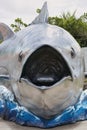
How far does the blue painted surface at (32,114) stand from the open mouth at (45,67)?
56 cm

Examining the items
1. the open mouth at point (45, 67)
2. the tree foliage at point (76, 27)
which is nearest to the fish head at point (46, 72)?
the open mouth at point (45, 67)

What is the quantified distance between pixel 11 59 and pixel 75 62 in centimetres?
101

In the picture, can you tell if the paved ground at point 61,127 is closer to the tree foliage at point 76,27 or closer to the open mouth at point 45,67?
the open mouth at point 45,67

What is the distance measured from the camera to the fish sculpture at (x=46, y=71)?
17.7 ft

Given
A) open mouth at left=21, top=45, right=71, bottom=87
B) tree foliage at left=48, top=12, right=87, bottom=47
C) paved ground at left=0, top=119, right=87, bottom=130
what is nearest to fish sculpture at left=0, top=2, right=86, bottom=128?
open mouth at left=21, top=45, right=71, bottom=87

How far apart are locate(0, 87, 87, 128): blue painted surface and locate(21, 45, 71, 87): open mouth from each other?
563 mm

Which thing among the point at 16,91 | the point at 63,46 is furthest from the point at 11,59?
the point at 63,46

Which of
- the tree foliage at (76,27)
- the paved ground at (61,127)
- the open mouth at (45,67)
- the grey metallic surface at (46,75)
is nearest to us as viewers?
the grey metallic surface at (46,75)

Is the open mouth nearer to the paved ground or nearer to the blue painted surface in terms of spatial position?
the blue painted surface

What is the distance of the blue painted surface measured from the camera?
5793 mm

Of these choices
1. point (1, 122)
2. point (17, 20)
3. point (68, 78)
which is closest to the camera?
point (68, 78)

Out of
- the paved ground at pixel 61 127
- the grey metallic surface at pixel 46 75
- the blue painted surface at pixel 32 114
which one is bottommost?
the paved ground at pixel 61 127

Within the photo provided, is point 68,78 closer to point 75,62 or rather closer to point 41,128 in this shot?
point 75,62

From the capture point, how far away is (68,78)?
5.38m
